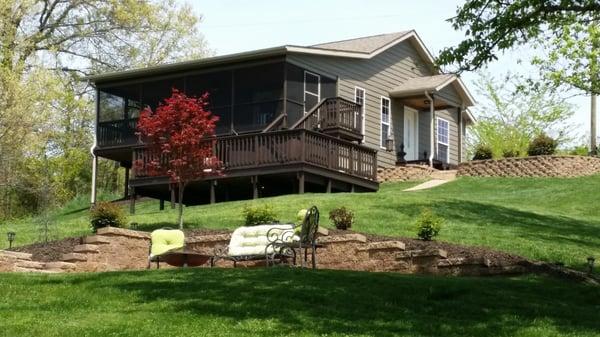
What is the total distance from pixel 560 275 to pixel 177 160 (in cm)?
826

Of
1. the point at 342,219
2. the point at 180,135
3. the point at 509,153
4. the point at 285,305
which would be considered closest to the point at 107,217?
the point at 180,135

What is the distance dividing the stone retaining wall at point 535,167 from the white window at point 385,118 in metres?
2.80

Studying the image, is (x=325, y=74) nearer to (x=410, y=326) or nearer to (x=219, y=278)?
(x=219, y=278)

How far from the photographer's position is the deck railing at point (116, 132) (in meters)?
33.4

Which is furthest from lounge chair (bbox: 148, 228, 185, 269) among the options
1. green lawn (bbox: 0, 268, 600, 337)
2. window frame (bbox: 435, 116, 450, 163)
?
window frame (bbox: 435, 116, 450, 163)

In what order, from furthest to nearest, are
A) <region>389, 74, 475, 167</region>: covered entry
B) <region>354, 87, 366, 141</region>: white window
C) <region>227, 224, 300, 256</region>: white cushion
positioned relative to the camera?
<region>389, 74, 475, 167</region>: covered entry
<region>354, 87, 366, 141</region>: white window
<region>227, 224, 300, 256</region>: white cushion

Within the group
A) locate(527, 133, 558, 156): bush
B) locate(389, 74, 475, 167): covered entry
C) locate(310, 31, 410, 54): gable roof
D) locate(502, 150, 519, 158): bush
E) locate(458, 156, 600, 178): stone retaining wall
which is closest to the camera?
locate(458, 156, 600, 178): stone retaining wall

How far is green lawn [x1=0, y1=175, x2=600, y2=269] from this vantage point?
19578 mm

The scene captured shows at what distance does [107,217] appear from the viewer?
1995 centimetres

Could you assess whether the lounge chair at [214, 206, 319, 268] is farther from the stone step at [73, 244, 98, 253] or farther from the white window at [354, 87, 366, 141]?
the white window at [354, 87, 366, 141]

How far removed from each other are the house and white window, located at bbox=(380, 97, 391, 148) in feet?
0.11

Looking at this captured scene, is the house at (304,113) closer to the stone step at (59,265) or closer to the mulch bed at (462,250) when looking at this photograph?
the mulch bed at (462,250)

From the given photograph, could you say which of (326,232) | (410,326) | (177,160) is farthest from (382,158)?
(410,326)

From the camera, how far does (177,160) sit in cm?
2091
